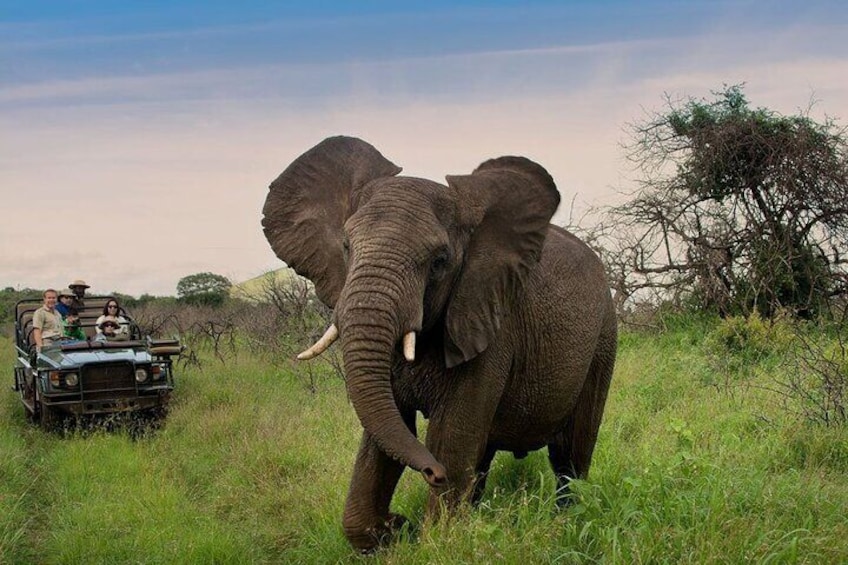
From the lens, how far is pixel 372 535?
535 cm

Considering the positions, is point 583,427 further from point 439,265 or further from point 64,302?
point 64,302

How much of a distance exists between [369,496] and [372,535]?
260 mm

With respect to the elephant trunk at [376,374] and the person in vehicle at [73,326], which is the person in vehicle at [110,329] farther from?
the elephant trunk at [376,374]

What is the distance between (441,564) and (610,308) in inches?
106

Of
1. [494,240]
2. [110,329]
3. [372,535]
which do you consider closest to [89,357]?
[110,329]

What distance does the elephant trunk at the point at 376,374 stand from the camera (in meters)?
4.33

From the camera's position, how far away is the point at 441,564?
187 inches

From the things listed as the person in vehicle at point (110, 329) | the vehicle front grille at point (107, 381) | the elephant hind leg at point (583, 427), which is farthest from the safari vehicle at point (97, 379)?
the elephant hind leg at point (583, 427)

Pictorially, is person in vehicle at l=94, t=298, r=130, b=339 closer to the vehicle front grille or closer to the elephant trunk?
the vehicle front grille

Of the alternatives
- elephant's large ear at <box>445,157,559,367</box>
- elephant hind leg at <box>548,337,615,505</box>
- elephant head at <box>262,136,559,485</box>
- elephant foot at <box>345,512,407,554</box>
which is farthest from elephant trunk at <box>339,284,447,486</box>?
elephant hind leg at <box>548,337,615,505</box>

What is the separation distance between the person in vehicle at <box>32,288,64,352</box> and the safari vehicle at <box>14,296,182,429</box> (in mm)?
242

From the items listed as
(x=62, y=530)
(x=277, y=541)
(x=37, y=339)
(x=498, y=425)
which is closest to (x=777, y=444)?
(x=498, y=425)

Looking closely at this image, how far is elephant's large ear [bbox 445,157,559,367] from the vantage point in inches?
192

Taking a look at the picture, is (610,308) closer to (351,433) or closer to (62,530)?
(351,433)
